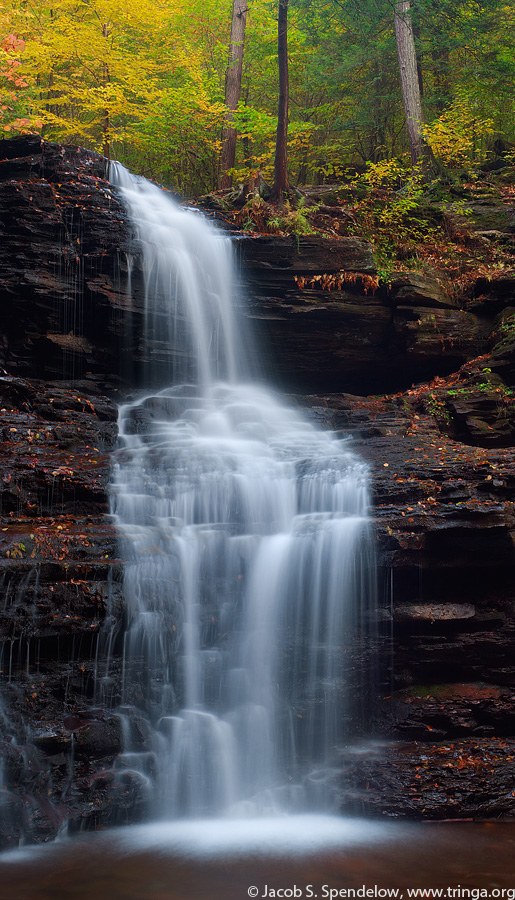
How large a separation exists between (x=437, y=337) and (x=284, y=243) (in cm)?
322

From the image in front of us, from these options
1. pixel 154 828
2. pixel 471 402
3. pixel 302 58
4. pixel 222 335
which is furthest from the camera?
pixel 302 58

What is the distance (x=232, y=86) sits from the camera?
16453 mm

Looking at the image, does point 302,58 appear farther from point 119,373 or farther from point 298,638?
point 298,638

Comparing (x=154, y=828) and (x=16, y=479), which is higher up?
(x=16, y=479)

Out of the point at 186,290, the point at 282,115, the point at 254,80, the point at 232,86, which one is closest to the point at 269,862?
the point at 186,290

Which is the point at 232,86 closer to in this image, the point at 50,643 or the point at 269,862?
the point at 50,643

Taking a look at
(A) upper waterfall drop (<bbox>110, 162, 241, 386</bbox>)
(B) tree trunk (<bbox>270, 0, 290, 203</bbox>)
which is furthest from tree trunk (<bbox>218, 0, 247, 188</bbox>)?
(A) upper waterfall drop (<bbox>110, 162, 241, 386</bbox>)

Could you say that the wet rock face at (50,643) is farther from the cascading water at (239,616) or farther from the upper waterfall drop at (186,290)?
the upper waterfall drop at (186,290)

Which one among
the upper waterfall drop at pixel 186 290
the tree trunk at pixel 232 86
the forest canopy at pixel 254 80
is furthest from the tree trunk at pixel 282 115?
the tree trunk at pixel 232 86

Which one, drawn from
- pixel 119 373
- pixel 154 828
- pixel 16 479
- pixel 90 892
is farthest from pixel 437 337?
pixel 90 892

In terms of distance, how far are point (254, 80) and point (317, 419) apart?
13.6 meters

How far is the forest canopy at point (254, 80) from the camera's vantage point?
599 inches

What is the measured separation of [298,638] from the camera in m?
6.19

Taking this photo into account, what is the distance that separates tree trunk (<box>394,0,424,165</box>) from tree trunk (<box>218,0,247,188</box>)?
13.6 feet
